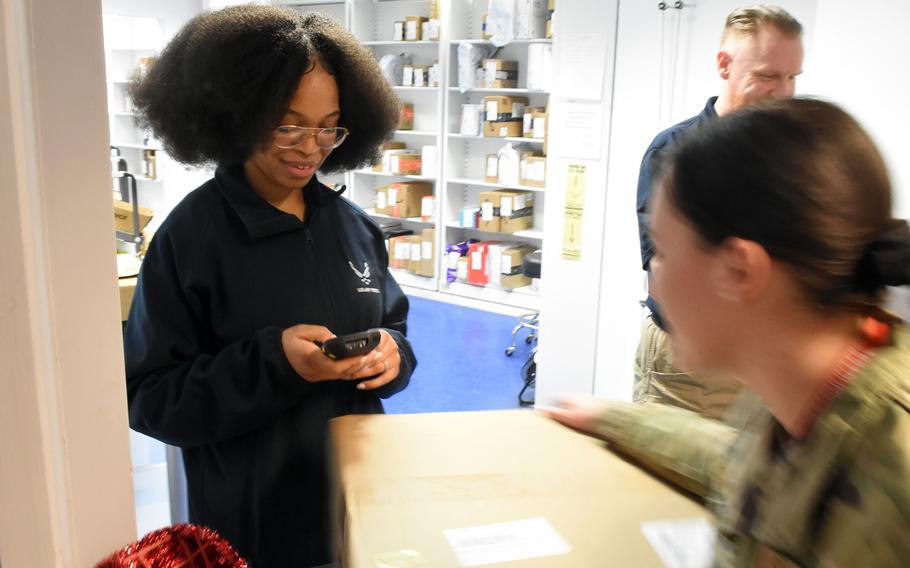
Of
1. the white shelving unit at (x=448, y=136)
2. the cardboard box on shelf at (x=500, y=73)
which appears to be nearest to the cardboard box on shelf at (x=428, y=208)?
the white shelving unit at (x=448, y=136)

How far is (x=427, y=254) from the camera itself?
21.1ft

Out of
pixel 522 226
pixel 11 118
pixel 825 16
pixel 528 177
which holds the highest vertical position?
pixel 825 16

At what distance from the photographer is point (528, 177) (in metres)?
5.70

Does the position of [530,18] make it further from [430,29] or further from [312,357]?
[312,357]

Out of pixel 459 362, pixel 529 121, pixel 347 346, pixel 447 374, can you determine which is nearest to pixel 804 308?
pixel 347 346

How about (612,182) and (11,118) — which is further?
(612,182)

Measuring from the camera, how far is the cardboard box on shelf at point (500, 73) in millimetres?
5750

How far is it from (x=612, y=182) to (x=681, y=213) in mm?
2868

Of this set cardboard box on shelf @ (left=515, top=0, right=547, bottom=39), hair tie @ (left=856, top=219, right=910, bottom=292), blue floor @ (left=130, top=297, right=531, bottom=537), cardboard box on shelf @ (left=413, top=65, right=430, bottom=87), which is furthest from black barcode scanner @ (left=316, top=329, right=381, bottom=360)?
cardboard box on shelf @ (left=413, top=65, right=430, bottom=87)

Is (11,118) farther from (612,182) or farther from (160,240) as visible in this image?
(612,182)

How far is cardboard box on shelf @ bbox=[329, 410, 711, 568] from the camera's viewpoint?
84 centimetres

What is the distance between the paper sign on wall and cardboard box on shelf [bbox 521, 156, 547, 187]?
1921 mm

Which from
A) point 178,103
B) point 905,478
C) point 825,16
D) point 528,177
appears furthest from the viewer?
point 528,177

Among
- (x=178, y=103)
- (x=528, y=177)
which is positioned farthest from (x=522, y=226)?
(x=178, y=103)
